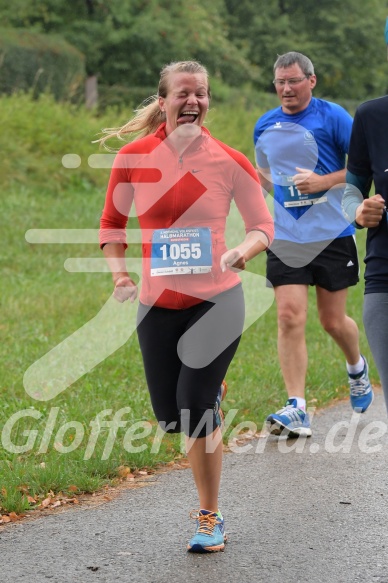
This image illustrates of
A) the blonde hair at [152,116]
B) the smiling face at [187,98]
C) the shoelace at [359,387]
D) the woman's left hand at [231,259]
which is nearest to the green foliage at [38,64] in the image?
the shoelace at [359,387]

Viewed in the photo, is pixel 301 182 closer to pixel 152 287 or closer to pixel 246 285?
pixel 152 287

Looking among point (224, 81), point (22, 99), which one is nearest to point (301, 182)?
point (22, 99)

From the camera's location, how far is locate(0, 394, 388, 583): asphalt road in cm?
464

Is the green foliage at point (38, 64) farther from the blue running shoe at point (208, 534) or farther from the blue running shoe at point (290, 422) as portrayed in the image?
the blue running shoe at point (208, 534)

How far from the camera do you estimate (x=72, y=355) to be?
976 centimetres

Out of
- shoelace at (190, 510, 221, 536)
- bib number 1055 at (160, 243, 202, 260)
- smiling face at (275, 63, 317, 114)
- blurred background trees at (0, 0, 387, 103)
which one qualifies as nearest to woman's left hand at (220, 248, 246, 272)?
bib number 1055 at (160, 243, 202, 260)

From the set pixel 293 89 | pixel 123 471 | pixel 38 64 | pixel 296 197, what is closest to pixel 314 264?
pixel 296 197

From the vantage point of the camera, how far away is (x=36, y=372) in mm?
9008

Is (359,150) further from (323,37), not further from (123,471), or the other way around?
(323,37)

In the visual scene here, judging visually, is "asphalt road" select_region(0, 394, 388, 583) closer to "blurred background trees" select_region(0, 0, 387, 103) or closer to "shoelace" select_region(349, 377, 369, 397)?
"shoelace" select_region(349, 377, 369, 397)

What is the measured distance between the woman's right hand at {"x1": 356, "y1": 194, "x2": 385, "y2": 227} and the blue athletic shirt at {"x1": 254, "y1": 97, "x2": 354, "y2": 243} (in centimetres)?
308

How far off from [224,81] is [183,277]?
32.7 metres

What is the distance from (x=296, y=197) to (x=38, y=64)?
17.2 metres

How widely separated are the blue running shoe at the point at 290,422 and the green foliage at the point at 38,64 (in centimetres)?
1608
